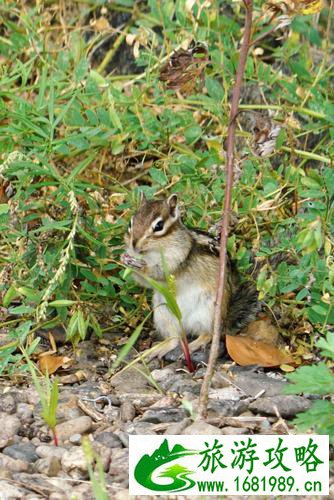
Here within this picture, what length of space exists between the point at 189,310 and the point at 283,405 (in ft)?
3.41

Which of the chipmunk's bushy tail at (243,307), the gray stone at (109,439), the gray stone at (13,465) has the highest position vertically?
the gray stone at (13,465)

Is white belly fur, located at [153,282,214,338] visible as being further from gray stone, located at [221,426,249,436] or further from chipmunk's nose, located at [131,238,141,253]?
gray stone, located at [221,426,249,436]

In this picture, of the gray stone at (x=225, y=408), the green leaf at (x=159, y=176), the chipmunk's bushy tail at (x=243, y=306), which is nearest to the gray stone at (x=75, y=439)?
the gray stone at (x=225, y=408)

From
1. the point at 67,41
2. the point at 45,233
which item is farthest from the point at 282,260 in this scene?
the point at 67,41

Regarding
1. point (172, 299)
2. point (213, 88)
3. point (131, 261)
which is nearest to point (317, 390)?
point (172, 299)

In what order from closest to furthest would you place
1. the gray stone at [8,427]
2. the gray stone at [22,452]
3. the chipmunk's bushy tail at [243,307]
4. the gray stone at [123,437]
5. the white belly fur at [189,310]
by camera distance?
the gray stone at [22,452] → the gray stone at [123,437] → the gray stone at [8,427] → the white belly fur at [189,310] → the chipmunk's bushy tail at [243,307]

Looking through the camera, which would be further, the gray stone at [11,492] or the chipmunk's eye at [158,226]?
the chipmunk's eye at [158,226]

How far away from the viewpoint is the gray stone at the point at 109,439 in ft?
13.0

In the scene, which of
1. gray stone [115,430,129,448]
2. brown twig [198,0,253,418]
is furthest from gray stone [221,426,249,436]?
gray stone [115,430,129,448]

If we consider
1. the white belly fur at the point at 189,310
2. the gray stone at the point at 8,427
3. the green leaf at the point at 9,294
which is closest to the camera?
the gray stone at the point at 8,427

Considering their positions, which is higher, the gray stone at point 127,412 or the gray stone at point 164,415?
the gray stone at point 164,415

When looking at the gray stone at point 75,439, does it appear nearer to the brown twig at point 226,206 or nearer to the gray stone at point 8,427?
the gray stone at point 8,427

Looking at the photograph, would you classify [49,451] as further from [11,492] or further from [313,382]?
[313,382]

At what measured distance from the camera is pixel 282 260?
16.7 feet
